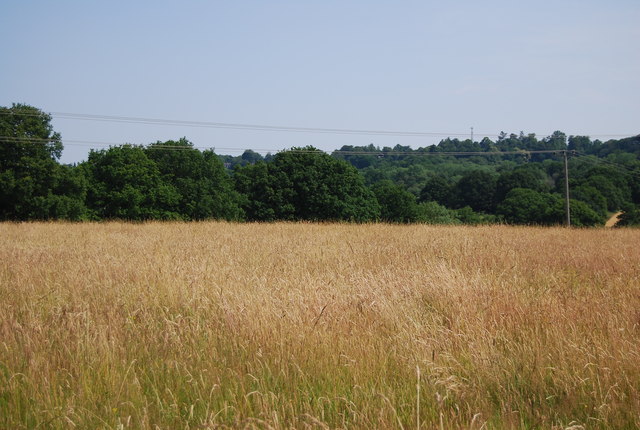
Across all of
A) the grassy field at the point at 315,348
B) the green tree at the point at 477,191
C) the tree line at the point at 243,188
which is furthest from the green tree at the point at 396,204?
the grassy field at the point at 315,348

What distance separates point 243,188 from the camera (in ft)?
200

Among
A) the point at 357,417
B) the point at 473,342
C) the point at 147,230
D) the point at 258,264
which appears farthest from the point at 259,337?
the point at 147,230

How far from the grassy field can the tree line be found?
575 inches

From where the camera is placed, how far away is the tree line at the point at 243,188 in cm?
3800

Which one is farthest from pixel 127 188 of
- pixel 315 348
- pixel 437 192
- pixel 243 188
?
pixel 437 192

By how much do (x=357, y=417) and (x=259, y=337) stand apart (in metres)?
1.55

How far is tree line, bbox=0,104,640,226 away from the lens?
125 ft

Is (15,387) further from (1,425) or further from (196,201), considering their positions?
(196,201)

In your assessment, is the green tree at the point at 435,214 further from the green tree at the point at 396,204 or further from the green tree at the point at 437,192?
the green tree at the point at 437,192

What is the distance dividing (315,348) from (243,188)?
189 feet

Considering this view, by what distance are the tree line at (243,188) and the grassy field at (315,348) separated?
1460 centimetres

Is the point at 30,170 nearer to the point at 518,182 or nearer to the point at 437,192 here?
the point at 437,192

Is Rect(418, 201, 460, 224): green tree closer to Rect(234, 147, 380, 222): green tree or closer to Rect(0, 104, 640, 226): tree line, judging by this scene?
Rect(0, 104, 640, 226): tree line

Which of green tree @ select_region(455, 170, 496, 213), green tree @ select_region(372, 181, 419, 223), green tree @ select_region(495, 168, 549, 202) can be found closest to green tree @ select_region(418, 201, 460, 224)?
green tree @ select_region(372, 181, 419, 223)
